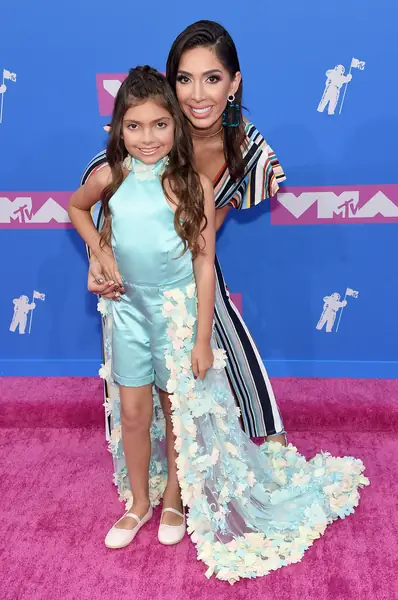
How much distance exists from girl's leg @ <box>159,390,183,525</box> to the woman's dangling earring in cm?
70

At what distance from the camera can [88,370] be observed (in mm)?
2480

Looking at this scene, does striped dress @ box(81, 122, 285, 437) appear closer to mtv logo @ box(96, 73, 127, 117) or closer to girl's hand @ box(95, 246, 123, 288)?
girl's hand @ box(95, 246, 123, 288)

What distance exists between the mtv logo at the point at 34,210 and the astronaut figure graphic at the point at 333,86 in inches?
35.2

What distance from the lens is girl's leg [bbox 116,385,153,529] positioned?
161 cm

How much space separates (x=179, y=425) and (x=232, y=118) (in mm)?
779

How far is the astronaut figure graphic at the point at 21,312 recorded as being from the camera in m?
2.40

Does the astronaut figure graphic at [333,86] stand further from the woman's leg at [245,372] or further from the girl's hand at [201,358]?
the girl's hand at [201,358]

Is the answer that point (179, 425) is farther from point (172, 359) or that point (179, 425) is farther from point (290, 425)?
point (290, 425)

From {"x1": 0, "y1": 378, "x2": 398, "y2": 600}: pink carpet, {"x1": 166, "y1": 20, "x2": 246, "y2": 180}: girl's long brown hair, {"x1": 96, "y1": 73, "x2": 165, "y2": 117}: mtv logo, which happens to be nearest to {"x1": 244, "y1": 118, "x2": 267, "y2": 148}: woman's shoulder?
{"x1": 166, "y1": 20, "x2": 246, "y2": 180}: girl's long brown hair

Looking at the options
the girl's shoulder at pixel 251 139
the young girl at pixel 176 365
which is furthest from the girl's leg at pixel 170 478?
the girl's shoulder at pixel 251 139

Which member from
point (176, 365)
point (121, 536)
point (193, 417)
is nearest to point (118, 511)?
point (121, 536)

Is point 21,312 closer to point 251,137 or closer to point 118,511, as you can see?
point 118,511

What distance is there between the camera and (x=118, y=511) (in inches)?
72.2

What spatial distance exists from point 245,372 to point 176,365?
0.43 meters
